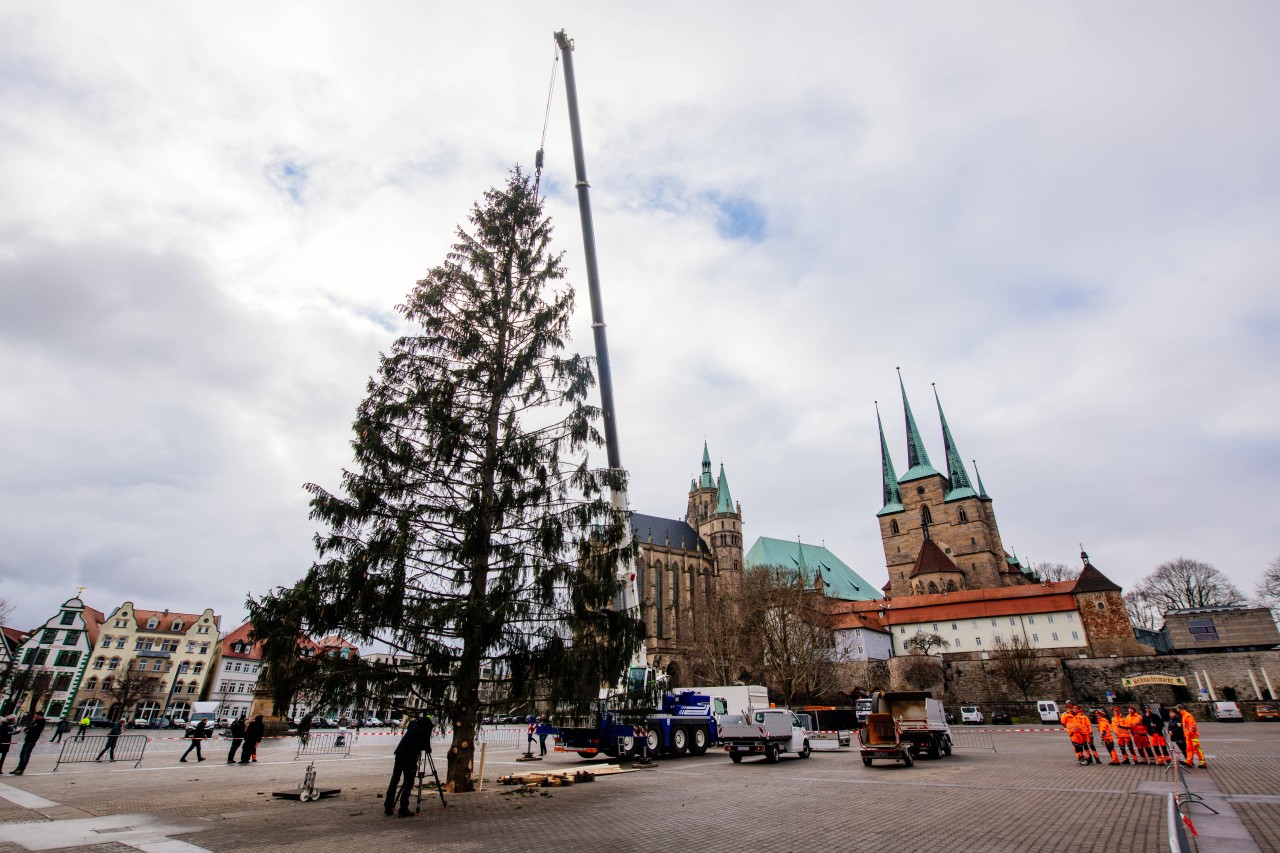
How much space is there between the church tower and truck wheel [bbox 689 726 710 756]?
59.9 meters

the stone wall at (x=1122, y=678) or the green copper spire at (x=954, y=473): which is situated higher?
the green copper spire at (x=954, y=473)

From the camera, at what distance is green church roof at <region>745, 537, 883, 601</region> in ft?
289

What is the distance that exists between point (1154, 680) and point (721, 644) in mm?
32547

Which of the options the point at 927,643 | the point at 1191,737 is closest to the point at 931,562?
the point at 927,643

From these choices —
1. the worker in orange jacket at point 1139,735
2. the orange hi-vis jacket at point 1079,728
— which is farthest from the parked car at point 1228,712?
the orange hi-vis jacket at point 1079,728

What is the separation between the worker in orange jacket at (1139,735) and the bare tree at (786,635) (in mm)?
30241

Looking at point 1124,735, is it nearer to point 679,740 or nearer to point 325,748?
point 679,740

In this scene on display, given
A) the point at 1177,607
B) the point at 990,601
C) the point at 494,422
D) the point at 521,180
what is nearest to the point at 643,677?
the point at 494,422

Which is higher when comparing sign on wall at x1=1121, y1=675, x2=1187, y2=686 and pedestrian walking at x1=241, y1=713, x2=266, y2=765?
sign on wall at x1=1121, y1=675, x2=1187, y2=686

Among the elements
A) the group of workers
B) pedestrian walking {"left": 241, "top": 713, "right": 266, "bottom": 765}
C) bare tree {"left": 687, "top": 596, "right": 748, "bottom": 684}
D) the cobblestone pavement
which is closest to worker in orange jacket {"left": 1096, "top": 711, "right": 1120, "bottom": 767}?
the group of workers

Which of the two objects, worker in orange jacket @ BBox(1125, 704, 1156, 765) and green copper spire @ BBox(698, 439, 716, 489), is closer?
worker in orange jacket @ BBox(1125, 704, 1156, 765)

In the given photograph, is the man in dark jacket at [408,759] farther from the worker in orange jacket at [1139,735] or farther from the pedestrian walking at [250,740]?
the worker in orange jacket at [1139,735]

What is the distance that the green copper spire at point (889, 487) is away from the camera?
90188 mm

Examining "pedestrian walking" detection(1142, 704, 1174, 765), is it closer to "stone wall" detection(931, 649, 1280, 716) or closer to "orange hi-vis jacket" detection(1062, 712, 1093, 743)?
"orange hi-vis jacket" detection(1062, 712, 1093, 743)
